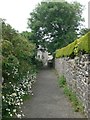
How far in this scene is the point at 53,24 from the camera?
139 feet

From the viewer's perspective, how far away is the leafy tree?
41.1 meters

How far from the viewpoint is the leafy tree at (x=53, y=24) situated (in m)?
41.1

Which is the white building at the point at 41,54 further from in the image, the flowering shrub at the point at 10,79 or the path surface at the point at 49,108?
the path surface at the point at 49,108

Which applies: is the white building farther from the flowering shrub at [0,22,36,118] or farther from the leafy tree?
the flowering shrub at [0,22,36,118]

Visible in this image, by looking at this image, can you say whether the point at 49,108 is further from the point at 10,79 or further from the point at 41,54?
the point at 41,54

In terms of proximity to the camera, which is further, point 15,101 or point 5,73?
point 5,73

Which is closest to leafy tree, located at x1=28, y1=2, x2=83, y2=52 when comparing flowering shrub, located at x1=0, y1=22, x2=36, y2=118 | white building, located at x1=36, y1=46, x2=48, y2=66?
white building, located at x1=36, y1=46, x2=48, y2=66

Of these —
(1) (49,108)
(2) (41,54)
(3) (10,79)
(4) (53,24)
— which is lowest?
(1) (49,108)

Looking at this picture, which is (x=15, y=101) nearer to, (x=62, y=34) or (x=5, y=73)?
(x=5, y=73)

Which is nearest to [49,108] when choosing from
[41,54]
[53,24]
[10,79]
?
[10,79]

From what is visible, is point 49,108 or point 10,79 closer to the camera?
point 49,108

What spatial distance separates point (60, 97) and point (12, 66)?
3529 mm

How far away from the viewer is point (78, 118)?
8.07 m

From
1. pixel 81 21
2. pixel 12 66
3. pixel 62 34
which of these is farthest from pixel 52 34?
pixel 12 66
